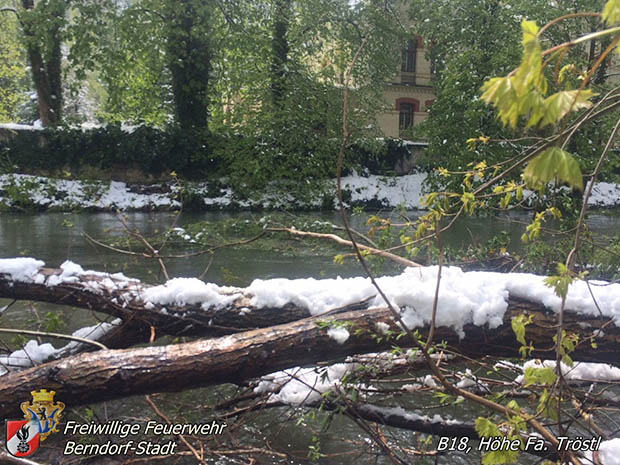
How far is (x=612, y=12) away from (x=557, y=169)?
398mm

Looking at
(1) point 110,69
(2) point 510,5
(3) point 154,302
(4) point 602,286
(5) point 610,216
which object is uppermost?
(2) point 510,5

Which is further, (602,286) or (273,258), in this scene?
(273,258)

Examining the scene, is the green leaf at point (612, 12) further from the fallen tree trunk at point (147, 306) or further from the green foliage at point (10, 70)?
the green foliage at point (10, 70)

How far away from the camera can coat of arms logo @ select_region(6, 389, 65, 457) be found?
241cm

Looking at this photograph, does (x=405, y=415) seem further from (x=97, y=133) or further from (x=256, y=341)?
(x=97, y=133)

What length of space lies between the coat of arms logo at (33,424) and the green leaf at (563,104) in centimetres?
242

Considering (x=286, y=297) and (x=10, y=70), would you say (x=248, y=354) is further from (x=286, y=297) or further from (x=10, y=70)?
(x=10, y=70)

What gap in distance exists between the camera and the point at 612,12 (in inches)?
43.5

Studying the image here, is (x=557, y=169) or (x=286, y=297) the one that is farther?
(x=286, y=297)

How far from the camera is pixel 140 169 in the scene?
57.9 feet

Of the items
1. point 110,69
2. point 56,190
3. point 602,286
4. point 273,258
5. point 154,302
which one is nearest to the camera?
point 602,286

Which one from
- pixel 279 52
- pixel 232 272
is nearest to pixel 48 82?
pixel 279 52

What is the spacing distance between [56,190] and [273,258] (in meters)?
10.3

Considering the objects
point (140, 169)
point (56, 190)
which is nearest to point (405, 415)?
point (56, 190)
